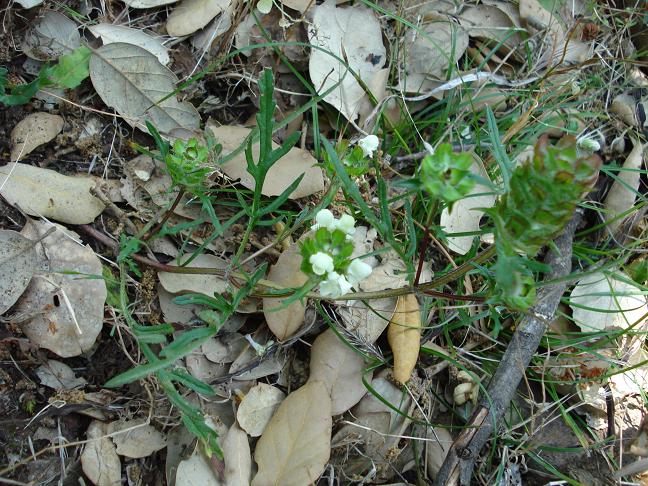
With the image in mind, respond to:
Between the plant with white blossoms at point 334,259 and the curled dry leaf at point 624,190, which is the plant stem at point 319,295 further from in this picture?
the curled dry leaf at point 624,190

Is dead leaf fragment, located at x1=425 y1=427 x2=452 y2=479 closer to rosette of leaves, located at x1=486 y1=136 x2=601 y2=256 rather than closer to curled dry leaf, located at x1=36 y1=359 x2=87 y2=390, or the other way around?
rosette of leaves, located at x1=486 y1=136 x2=601 y2=256

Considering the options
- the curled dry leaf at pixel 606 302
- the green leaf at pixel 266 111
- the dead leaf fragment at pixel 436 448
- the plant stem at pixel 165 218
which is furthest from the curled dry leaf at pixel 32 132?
the curled dry leaf at pixel 606 302

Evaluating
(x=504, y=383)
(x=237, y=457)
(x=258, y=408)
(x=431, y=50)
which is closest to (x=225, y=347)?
(x=258, y=408)

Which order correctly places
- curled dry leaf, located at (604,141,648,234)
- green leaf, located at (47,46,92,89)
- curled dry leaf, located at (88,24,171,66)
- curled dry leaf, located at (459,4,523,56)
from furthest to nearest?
curled dry leaf, located at (459,4,523,56) → curled dry leaf, located at (604,141,648,234) → curled dry leaf, located at (88,24,171,66) → green leaf, located at (47,46,92,89)

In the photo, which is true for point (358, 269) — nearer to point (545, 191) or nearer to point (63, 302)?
point (545, 191)

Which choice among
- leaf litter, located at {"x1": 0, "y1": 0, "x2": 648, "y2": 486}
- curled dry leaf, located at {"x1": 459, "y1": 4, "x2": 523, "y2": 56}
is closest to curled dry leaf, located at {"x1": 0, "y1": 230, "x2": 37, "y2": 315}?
leaf litter, located at {"x1": 0, "y1": 0, "x2": 648, "y2": 486}

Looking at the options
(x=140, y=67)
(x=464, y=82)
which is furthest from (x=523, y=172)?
(x=140, y=67)
